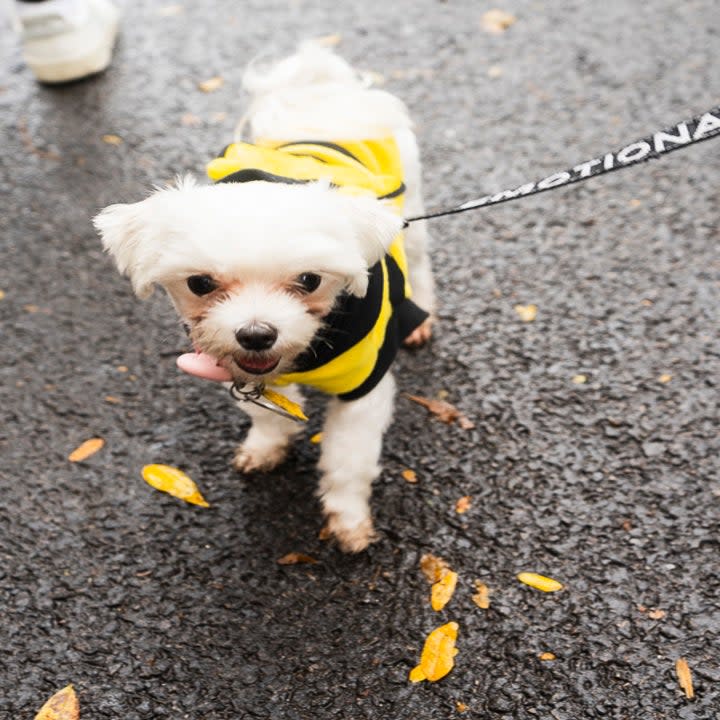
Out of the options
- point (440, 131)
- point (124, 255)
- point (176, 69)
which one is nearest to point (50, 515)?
point (124, 255)

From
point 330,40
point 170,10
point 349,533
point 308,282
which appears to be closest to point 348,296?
point 308,282

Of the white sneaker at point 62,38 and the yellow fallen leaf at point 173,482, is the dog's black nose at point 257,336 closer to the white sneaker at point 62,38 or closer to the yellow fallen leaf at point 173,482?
the yellow fallen leaf at point 173,482

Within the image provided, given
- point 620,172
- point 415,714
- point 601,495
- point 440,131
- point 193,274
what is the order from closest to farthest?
point 193,274 → point 415,714 → point 601,495 → point 620,172 → point 440,131

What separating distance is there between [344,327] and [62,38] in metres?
3.22

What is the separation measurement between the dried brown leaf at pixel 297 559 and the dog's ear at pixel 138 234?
101 cm

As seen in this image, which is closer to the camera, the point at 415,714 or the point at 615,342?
the point at 415,714

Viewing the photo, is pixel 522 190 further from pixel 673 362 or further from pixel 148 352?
pixel 148 352

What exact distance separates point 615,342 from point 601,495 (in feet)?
2.42

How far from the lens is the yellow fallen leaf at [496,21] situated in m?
5.09

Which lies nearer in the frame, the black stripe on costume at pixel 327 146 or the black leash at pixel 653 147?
the black leash at pixel 653 147

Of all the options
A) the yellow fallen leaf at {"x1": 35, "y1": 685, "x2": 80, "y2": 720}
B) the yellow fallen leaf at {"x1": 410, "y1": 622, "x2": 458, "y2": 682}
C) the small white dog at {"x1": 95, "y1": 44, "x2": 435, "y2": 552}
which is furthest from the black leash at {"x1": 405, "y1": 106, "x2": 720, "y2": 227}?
the yellow fallen leaf at {"x1": 35, "y1": 685, "x2": 80, "y2": 720}

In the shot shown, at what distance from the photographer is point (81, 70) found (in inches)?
190

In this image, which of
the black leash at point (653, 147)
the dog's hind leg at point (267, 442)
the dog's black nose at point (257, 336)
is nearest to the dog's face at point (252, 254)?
the dog's black nose at point (257, 336)

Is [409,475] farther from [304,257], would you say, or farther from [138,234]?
[138,234]
